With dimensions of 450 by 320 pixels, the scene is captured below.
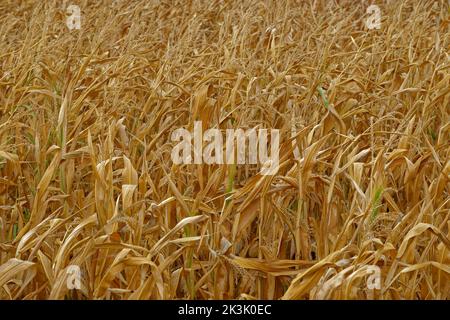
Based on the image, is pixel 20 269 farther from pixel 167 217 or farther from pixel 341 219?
pixel 341 219

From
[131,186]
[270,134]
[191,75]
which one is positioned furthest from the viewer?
[191,75]

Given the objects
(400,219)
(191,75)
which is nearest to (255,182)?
(400,219)

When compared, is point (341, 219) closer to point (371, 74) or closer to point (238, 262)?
point (238, 262)

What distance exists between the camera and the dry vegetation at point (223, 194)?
2.25 meters

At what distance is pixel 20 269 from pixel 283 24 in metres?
2.76

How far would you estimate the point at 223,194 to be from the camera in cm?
260

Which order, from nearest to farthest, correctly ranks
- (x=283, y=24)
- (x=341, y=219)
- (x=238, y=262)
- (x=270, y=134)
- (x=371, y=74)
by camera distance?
(x=238, y=262) → (x=341, y=219) → (x=270, y=134) → (x=371, y=74) → (x=283, y=24)

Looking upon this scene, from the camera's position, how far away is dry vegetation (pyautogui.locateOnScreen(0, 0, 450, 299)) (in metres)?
2.25

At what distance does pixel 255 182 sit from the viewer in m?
2.49
